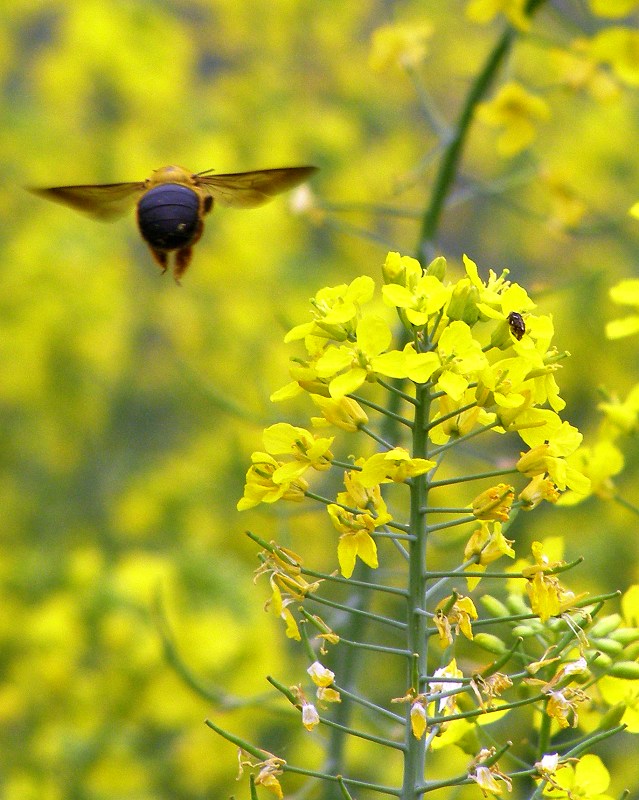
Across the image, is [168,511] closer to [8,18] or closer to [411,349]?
[8,18]

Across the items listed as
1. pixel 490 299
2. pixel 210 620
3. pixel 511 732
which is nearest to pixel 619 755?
pixel 511 732

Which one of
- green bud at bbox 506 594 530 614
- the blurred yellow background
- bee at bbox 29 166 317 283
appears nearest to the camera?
green bud at bbox 506 594 530 614

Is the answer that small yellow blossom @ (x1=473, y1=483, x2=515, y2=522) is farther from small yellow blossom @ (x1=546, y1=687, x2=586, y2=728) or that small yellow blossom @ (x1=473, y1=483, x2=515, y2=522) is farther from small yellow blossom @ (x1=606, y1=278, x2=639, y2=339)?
small yellow blossom @ (x1=606, y1=278, x2=639, y2=339)

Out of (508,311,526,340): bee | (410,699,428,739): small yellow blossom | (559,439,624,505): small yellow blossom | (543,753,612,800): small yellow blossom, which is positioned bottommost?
(543,753,612,800): small yellow blossom

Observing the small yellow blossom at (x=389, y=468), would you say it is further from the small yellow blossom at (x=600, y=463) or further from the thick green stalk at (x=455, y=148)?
the thick green stalk at (x=455, y=148)

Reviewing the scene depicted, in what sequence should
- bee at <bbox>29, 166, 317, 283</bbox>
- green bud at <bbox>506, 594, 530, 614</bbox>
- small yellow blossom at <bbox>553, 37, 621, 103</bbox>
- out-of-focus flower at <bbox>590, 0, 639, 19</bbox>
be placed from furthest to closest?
small yellow blossom at <bbox>553, 37, 621, 103</bbox> < out-of-focus flower at <bbox>590, 0, 639, 19</bbox> < bee at <bbox>29, 166, 317, 283</bbox> < green bud at <bbox>506, 594, 530, 614</bbox>

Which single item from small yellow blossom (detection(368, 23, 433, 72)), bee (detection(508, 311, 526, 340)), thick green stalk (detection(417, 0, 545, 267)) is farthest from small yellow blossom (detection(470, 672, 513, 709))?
small yellow blossom (detection(368, 23, 433, 72))

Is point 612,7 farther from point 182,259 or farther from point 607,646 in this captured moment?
point 607,646
